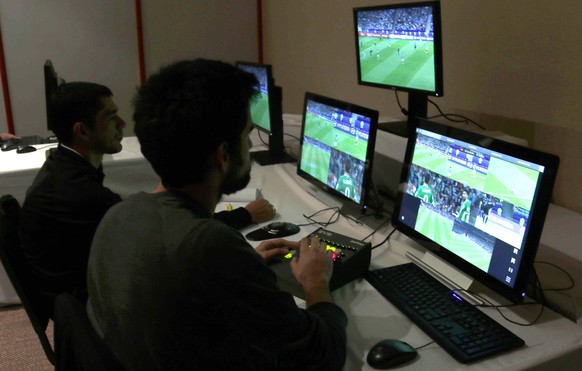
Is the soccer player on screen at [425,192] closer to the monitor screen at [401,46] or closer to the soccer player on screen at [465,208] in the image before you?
the soccer player on screen at [465,208]

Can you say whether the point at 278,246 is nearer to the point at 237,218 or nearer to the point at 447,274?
the point at 237,218

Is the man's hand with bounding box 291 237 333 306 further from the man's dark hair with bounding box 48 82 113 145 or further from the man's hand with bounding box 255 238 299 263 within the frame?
the man's dark hair with bounding box 48 82 113 145

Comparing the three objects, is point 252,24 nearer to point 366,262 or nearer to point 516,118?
point 516,118

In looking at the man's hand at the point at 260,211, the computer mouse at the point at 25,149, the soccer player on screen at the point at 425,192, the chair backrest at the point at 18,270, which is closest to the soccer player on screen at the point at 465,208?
the soccer player on screen at the point at 425,192

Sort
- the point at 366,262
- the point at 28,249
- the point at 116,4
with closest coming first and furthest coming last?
the point at 366,262, the point at 28,249, the point at 116,4

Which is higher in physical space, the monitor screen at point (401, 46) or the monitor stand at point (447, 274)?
the monitor screen at point (401, 46)

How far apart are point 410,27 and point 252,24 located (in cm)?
298

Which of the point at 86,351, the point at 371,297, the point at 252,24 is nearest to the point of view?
the point at 86,351

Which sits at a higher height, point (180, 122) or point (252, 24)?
point (252, 24)

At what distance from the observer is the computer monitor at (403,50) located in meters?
1.78

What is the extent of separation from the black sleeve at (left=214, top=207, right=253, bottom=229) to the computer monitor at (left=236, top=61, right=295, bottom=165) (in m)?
0.68

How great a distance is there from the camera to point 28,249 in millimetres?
1595

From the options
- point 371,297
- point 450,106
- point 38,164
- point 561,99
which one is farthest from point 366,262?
point 38,164

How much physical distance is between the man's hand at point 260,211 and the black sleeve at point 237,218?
0.02 meters
